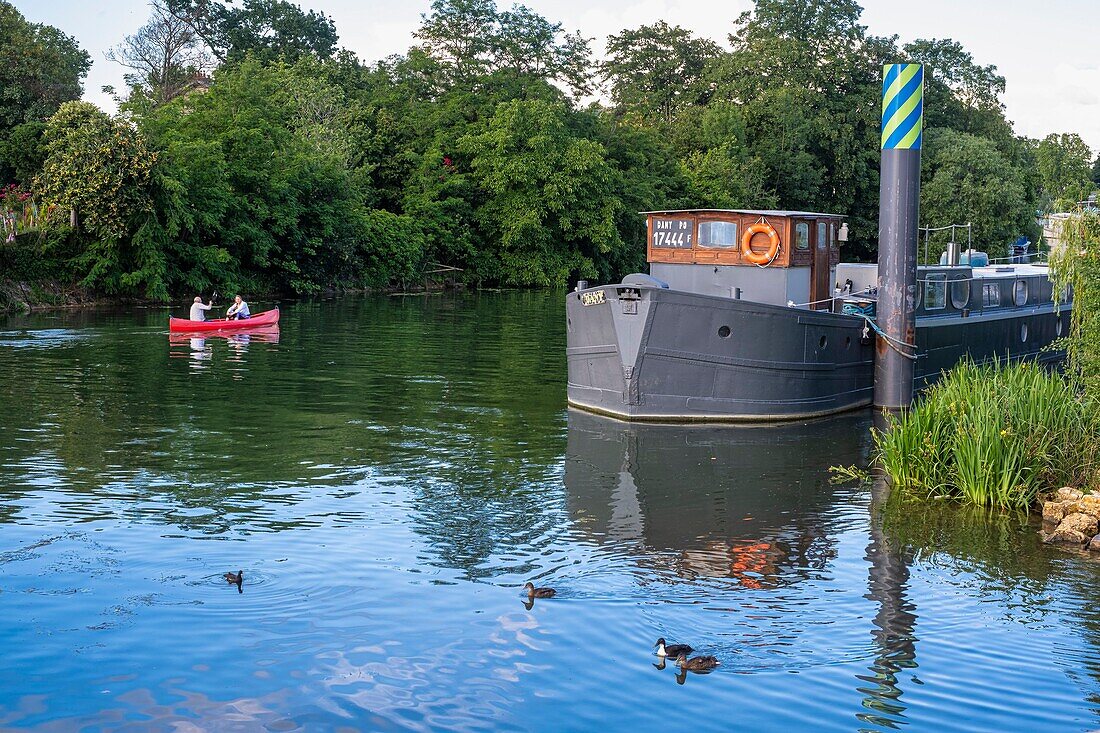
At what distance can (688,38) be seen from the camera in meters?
89.2

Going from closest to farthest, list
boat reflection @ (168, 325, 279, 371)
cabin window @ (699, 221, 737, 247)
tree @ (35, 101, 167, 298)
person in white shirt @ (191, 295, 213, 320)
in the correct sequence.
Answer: cabin window @ (699, 221, 737, 247), boat reflection @ (168, 325, 279, 371), person in white shirt @ (191, 295, 213, 320), tree @ (35, 101, 167, 298)

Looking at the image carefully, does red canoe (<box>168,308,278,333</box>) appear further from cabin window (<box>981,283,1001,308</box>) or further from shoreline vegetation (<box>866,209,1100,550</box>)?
shoreline vegetation (<box>866,209,1100,550</box>)

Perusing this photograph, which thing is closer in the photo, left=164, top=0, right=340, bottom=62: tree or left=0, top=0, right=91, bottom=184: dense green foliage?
left=0, top=0, right=91, bottom=184: dense green foliage

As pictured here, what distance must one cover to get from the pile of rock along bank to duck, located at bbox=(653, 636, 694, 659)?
17.2 ft

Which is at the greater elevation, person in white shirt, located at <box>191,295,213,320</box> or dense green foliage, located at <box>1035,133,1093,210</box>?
dense green foliage, located at <box>1035,133,1093,210</box>

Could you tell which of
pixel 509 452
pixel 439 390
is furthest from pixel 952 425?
pixel 439 390

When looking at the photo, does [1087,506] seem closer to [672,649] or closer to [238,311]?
[672,649]

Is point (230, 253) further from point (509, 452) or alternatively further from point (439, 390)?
point (509, 452)

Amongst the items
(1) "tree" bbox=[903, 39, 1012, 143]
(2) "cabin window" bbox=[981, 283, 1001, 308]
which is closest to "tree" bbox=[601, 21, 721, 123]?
(1) "tree" bbox=[903, 39, 1012, 143]

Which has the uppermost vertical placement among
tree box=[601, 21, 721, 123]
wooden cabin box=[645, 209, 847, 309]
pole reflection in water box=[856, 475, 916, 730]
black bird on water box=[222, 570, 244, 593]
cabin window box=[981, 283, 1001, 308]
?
tree box=[601, 21, 721, 123]

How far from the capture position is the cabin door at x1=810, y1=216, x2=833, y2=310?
73.7ft

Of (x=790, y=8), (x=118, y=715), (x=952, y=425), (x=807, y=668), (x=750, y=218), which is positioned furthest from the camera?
(x=790, y=8)

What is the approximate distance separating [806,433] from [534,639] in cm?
1083

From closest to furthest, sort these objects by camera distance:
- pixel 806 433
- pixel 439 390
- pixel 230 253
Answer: pixel 806 433 < pixel 439 390 < pixel 230 253
